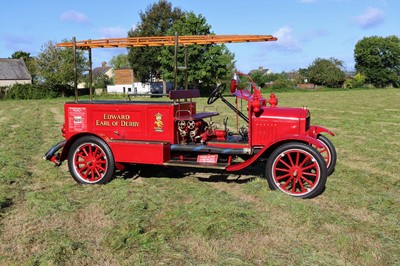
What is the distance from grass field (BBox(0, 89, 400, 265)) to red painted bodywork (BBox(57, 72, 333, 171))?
0.50 m

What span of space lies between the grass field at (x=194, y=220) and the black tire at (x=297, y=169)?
0.20m

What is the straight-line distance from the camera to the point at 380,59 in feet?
293

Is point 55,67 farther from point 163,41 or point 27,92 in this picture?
point 163,41

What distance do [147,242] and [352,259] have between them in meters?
1.95

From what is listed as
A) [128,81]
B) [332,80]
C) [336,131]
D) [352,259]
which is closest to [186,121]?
[352,259]

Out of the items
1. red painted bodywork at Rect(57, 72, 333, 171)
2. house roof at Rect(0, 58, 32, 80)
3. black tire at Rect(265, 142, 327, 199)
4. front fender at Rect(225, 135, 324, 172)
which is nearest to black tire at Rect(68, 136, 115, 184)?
red painted bodywork at Rect(57, 72, 333, 171)

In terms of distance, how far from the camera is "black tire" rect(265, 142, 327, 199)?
5.39m

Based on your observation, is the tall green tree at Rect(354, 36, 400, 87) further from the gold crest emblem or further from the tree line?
the gold crest emblem

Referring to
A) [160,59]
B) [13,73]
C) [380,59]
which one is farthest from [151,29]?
[380,59]

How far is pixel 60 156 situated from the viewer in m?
6.77

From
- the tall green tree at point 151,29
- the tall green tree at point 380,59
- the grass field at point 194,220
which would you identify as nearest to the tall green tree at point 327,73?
the tall green tree at point 380,59

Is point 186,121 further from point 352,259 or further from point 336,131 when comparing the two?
point 336,131

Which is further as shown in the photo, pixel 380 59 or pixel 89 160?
pixel 380 59

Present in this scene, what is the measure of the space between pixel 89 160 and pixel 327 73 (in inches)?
3058
